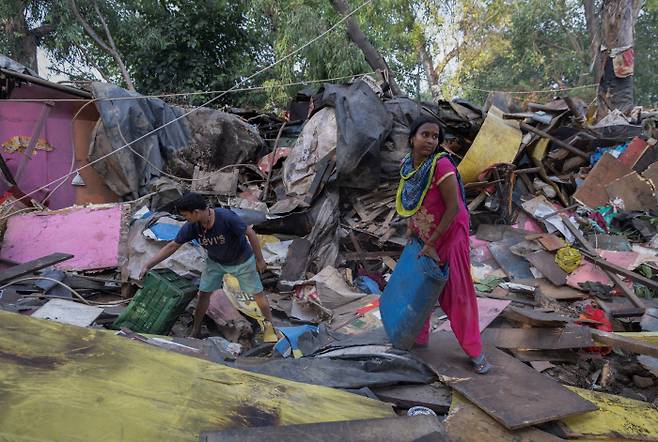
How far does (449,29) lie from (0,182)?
581 inches

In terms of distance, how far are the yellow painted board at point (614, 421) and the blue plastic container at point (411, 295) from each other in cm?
92

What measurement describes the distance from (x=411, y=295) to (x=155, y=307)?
2.18 metres

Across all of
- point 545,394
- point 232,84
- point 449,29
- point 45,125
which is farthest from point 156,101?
point 449,29

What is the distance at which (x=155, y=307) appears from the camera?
379 cm

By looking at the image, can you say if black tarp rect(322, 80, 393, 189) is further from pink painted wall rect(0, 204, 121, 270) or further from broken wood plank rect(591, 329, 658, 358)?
broken wood plank rect(591, 329, 658, 358)

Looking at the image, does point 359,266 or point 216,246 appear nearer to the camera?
point 216,246

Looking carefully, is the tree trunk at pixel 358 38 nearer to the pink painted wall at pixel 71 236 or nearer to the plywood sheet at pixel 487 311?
the pink painted wall at pixel 71 236

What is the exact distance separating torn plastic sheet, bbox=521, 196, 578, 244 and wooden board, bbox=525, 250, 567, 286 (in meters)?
0.41

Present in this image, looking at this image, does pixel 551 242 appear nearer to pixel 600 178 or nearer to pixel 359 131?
pixel 600 178

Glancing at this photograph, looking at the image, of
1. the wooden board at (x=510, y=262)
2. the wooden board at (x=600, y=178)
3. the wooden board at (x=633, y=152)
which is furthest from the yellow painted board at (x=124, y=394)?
the wooden board at (x=633, y=152)

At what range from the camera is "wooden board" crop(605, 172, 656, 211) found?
18.8ft

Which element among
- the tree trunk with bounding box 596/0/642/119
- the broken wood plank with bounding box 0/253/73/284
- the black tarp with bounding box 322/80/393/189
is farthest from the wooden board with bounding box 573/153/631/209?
the broken wood plank with bounding box 0/253/73/284

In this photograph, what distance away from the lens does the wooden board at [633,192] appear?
225 inches

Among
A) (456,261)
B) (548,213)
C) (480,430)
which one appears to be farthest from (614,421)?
(548,213)
